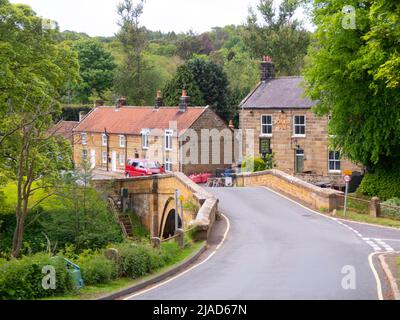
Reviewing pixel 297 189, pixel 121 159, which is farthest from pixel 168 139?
pixel 297 189

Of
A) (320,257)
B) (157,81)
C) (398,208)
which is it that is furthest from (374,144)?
(157,81)

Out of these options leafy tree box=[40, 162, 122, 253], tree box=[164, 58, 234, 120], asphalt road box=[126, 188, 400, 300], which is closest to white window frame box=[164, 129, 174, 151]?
tree box=[164, 58, 234, 120]

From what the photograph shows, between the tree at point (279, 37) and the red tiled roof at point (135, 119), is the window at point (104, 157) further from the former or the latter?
the tree at point (279, 37)

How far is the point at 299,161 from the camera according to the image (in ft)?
183

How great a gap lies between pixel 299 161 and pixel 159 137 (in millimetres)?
12941

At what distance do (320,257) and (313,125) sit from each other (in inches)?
1316

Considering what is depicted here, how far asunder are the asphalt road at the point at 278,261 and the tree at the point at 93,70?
59520 mm

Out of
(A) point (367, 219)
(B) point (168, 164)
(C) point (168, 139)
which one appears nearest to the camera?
(A) point (367, 219)

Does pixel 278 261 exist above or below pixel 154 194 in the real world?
below

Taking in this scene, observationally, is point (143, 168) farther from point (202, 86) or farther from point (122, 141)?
point (202, 86)

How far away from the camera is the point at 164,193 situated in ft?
140

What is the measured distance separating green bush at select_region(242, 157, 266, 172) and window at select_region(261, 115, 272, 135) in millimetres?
2790
